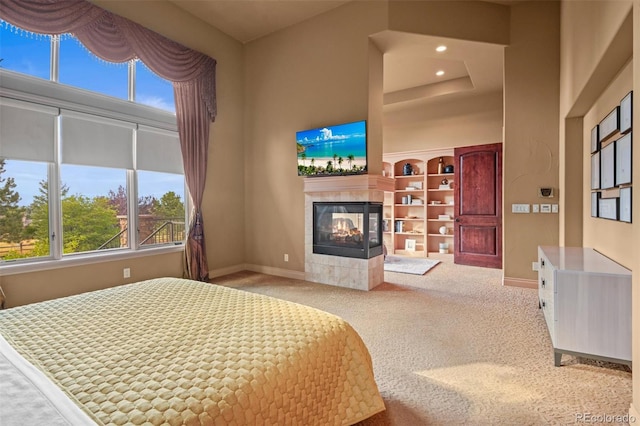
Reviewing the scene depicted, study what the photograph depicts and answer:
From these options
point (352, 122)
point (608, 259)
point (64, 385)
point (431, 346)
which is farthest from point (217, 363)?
point (352, 122)

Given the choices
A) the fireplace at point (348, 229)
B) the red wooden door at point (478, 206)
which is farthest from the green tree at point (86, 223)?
the red wooden door at point (478, 206)

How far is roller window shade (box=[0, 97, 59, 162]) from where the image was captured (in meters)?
2.92

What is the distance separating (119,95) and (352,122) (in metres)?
2.95

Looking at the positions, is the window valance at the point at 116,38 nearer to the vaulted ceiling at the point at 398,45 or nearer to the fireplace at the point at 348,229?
the vaulted ceiling at the point at 398,45

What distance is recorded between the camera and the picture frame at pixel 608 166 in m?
2.45

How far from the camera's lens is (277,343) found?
1.18m

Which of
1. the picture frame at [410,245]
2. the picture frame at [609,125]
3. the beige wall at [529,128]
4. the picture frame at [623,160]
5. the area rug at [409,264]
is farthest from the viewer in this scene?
the picture frame at [410,245]

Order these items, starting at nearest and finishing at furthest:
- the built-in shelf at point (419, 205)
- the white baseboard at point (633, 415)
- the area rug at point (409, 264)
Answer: the white baseboard at point (633, 415), the area rug at point (409, 264), the built-in shelf at point (419, 205)

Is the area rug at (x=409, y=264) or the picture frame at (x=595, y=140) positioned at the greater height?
the picture frame at (x=595, y=140)

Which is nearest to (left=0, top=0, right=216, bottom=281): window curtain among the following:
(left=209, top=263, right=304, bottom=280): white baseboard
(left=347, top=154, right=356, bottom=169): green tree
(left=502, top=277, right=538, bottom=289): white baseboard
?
(left=209, top=263, right=304, bottom=280): white baseboard

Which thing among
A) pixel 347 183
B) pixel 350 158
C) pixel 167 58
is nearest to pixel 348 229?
pixel 347 183

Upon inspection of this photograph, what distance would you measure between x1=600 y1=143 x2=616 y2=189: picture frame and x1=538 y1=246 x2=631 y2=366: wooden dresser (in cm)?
73

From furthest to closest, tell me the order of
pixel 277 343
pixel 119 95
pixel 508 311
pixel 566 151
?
pixel 119 95
pixel 566 151
pixel 508 311
pixel 277 343

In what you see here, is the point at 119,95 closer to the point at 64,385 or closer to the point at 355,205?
the point at 355,205
